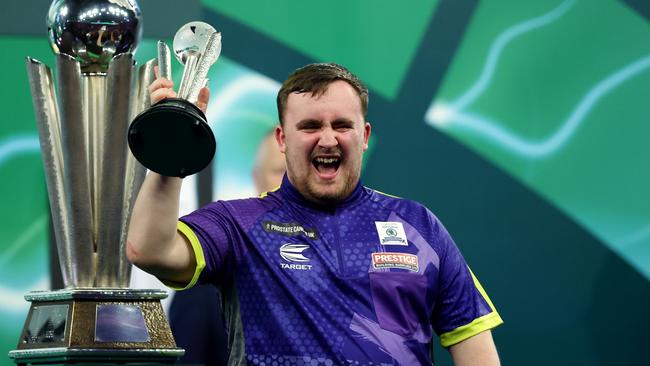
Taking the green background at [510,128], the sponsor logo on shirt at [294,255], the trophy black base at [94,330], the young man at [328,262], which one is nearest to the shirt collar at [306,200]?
the young man at [328,262]

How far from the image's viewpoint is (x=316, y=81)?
75.4 inches

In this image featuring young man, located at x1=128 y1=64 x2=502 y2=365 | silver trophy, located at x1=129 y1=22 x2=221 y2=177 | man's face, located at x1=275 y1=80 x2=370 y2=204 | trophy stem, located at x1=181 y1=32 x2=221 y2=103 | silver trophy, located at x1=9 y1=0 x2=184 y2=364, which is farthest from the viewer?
man's face, located at x1=275 y1=80 x2=370 y2=204

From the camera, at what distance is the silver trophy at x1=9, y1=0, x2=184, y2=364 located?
64.9 inches

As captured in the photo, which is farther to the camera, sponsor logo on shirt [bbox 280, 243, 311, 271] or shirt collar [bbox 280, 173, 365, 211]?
shirt collar [bbox 280, 173, 365, 211]

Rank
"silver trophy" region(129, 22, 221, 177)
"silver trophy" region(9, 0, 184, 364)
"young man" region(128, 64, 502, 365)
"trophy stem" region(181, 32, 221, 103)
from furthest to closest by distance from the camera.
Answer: "young man" region(128, 64, 502, 365), "silver trophy" region(9, 0, 184, 364), "trophy stem" region(181, 32, 221, 103), "silver trophy" region(129, 22, 221, 177)

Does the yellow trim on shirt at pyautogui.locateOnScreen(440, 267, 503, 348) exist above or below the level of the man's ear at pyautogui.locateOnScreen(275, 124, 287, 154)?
below

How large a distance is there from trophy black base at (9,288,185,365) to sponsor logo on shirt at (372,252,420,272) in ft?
1.35

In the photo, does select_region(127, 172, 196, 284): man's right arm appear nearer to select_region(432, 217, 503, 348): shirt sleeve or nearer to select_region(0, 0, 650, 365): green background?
select_region(432, 217, 503, 348): shirt sleeve

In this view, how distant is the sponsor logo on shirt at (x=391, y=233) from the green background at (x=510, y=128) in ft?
4.79

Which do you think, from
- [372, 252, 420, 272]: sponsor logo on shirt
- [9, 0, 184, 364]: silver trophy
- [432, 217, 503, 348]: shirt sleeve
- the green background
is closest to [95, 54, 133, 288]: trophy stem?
[9, 0, 184, 364]: silver trophy

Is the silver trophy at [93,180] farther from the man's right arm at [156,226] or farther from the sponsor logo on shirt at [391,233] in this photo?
the sponsor logo on shirt at [391,233]

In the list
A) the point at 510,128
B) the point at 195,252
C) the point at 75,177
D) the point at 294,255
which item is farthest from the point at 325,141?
the point at 510,128

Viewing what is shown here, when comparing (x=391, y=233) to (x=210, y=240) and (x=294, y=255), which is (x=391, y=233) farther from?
(x=210, y=240)

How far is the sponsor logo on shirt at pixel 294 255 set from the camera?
183 centimetres
